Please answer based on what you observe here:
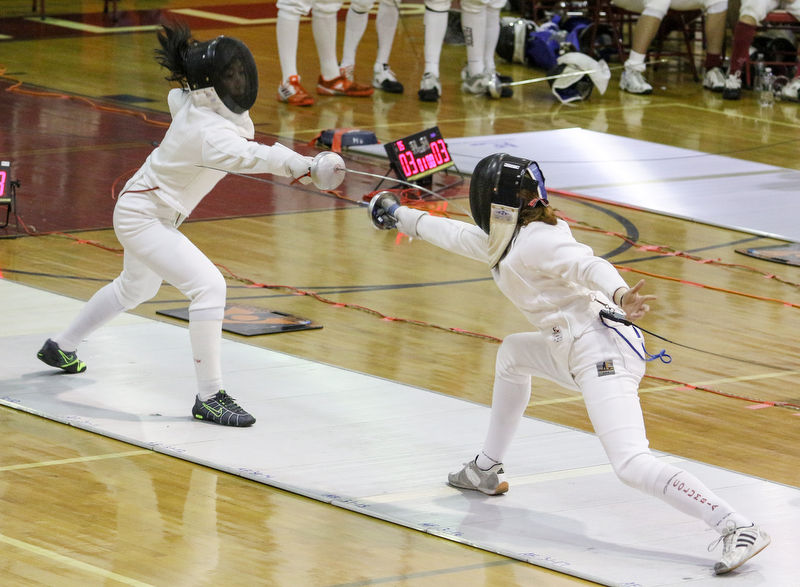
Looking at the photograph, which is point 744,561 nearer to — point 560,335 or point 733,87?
point 560,335

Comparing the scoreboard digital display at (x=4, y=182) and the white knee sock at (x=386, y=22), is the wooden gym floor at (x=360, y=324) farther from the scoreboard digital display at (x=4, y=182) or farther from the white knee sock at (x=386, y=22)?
the white knee sock at (x=386, y=22)

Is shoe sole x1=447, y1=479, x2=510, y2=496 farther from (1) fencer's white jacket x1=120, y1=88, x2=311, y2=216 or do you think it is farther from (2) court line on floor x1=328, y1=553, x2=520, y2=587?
(1) fencer's white jacket x1=120, y1=88, x2=311, y2=216

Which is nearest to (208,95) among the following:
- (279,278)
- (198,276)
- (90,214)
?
(198,276)

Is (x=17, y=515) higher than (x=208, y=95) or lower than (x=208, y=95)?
lower

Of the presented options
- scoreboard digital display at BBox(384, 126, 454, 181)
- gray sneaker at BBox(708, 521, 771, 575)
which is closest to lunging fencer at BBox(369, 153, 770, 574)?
gray sneaker at BBox(708, 521, 771, 575)

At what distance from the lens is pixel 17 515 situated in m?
3.59

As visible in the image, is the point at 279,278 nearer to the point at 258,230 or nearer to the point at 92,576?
the point at 258,230

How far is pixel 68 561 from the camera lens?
3305mm

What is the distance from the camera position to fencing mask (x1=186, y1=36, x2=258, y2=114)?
437 centimetres

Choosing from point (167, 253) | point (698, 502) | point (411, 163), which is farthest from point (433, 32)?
point (698, 502)

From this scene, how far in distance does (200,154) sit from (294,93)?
584cm

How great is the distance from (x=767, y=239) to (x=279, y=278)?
269 centimetres

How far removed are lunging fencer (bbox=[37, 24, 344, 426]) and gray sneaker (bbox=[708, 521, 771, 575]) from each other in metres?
1.62

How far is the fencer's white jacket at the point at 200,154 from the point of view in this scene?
422 centimetres
